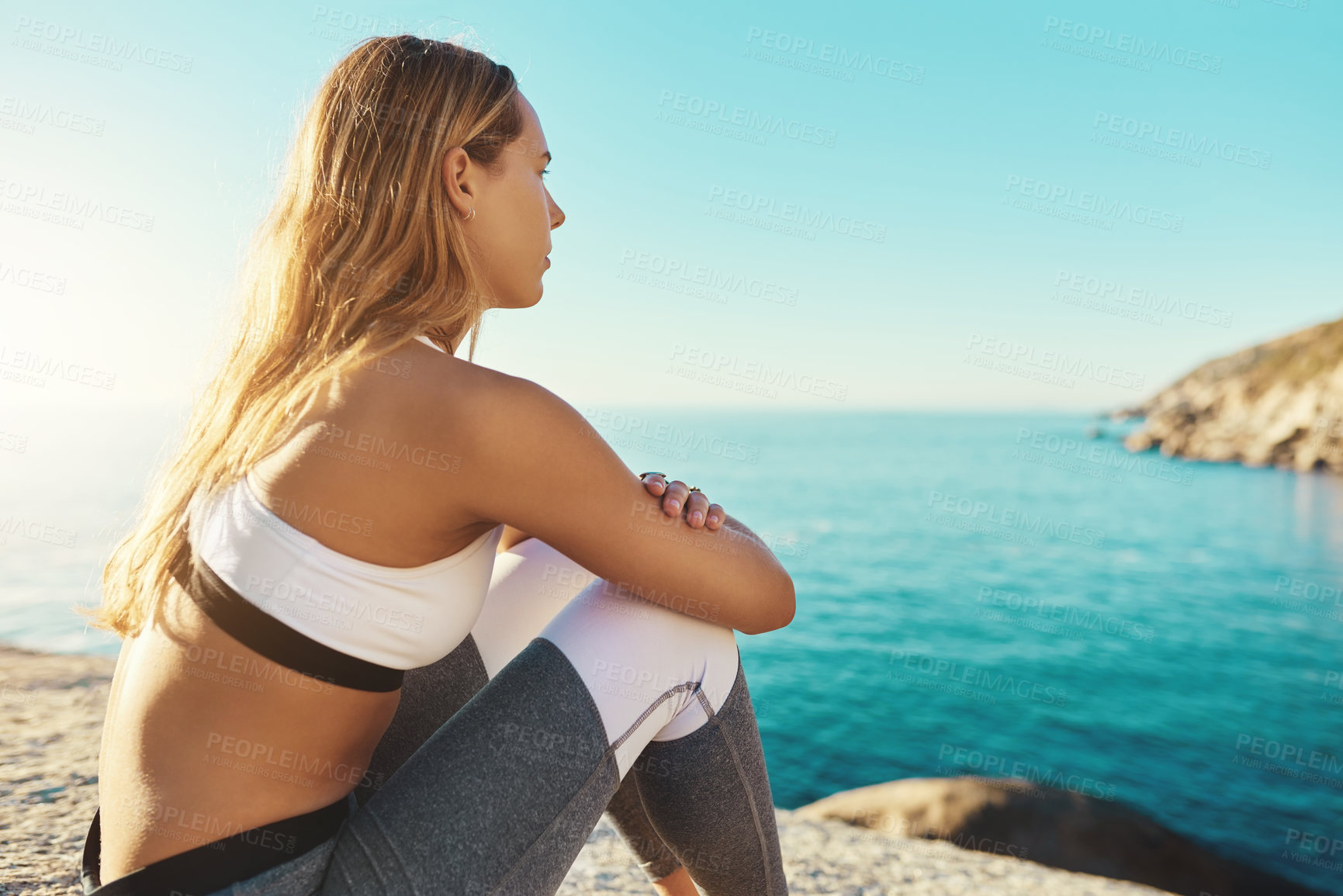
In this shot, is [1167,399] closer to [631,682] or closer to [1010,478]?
[1010,478]

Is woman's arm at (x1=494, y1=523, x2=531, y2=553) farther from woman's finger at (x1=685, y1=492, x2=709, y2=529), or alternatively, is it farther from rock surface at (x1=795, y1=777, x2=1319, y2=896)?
rock surface at (x1=795, y1=777, x2=1319, y2=896)

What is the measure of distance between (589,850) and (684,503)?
1860 mm

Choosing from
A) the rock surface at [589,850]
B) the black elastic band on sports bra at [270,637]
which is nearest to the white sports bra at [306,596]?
the black elastic band on sports bra at [270,637]

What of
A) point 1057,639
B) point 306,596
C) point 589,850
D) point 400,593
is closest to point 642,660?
point 400,593

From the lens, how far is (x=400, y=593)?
1.19 m

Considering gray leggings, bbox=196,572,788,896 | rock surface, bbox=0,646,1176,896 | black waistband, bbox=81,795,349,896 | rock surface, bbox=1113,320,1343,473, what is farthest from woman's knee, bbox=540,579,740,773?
rock surface, bbox=1113,320,1343,473

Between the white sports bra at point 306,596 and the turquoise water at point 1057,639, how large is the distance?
0.97 ft

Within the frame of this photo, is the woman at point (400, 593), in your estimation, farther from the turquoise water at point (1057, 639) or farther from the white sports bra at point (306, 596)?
the turquoise water at point (1057, 639)

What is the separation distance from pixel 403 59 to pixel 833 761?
14481 millimetres

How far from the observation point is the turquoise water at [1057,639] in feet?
39.2

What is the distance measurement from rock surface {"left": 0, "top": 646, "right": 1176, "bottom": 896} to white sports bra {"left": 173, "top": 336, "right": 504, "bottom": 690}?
1435 mm

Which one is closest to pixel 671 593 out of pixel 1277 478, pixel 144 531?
pixel 144 531

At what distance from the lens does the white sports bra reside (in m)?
1.13

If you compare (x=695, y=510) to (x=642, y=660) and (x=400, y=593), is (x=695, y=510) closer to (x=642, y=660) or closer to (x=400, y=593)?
(x=642, y=660)
